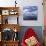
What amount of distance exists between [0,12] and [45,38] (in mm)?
1588

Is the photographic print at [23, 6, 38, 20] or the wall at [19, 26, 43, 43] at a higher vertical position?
the photographic print at [23, 6, 38, 20]

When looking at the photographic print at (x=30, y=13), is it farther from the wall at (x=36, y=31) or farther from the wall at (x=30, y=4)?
the wall at (x=36, y=31)

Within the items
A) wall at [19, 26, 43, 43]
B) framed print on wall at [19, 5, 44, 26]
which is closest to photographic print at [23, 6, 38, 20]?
framed print on wall at [19, 5, 44, 26]

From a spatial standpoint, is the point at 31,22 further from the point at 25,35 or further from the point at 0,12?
the point at 0,12

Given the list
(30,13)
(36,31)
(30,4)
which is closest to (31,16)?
(30,13)

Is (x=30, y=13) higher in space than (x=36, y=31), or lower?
higher

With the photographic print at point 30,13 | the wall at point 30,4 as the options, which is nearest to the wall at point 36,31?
the wall at point 30,4

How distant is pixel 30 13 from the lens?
4.79 m

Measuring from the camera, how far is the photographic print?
4770mm

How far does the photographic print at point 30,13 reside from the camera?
477cm

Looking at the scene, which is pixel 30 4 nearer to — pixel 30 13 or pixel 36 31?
pixel 30 13

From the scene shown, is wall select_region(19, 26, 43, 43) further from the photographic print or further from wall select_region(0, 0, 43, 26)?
the photographic print

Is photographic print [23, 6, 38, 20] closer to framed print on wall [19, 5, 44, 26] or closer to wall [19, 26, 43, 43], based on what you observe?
framed print on wall [19, 5, 44, 26]

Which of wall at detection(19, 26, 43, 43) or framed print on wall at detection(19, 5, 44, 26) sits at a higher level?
framed print on wall at detection(19, 5, 44, 26)
